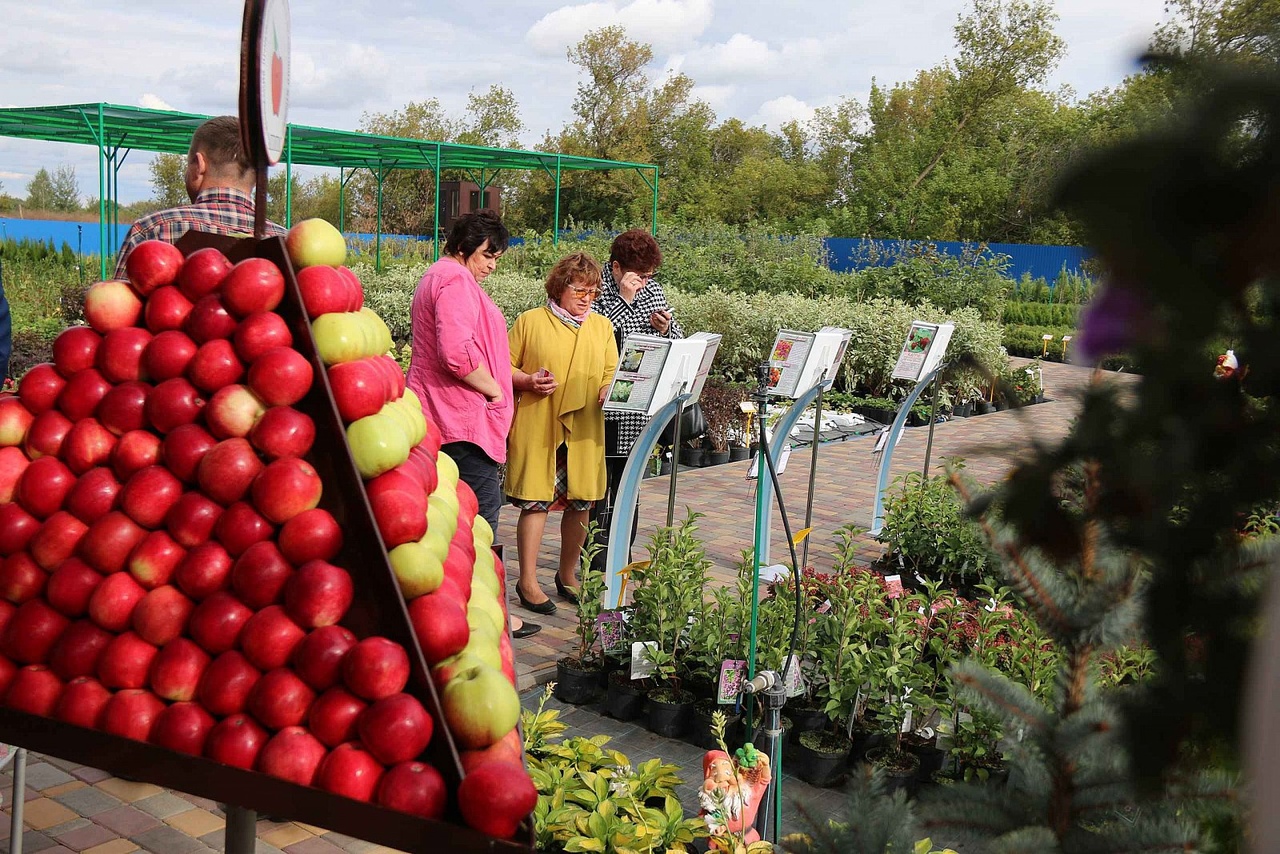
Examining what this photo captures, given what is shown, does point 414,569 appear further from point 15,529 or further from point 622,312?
point 622,312

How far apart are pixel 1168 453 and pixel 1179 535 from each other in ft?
0.15

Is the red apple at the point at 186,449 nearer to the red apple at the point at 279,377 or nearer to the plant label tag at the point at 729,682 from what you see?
the red apple at the point at 279,377

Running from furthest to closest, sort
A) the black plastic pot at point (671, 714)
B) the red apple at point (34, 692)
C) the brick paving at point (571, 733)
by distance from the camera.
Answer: the black plastic pot at point (671, 714)
the red apple at point (34, 692)
the brick paving at point (571, 733)

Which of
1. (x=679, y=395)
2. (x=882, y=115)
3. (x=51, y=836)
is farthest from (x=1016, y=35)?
(x=51, y=836)

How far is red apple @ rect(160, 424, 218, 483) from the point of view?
1.55m

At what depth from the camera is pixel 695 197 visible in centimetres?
4791

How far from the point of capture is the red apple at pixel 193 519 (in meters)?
1.52

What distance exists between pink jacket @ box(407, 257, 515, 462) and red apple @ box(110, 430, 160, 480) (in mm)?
2552

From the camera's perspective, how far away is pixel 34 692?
1458 millimetres

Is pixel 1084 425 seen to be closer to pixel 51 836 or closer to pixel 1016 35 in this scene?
pixel 51 836

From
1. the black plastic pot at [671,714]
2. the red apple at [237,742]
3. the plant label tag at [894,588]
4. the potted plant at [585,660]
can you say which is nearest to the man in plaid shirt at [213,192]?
the potted plant at [585,660]

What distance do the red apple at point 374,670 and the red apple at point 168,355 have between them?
585 mm

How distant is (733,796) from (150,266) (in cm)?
181

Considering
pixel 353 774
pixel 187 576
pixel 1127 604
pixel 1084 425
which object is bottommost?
pixel 353 774
